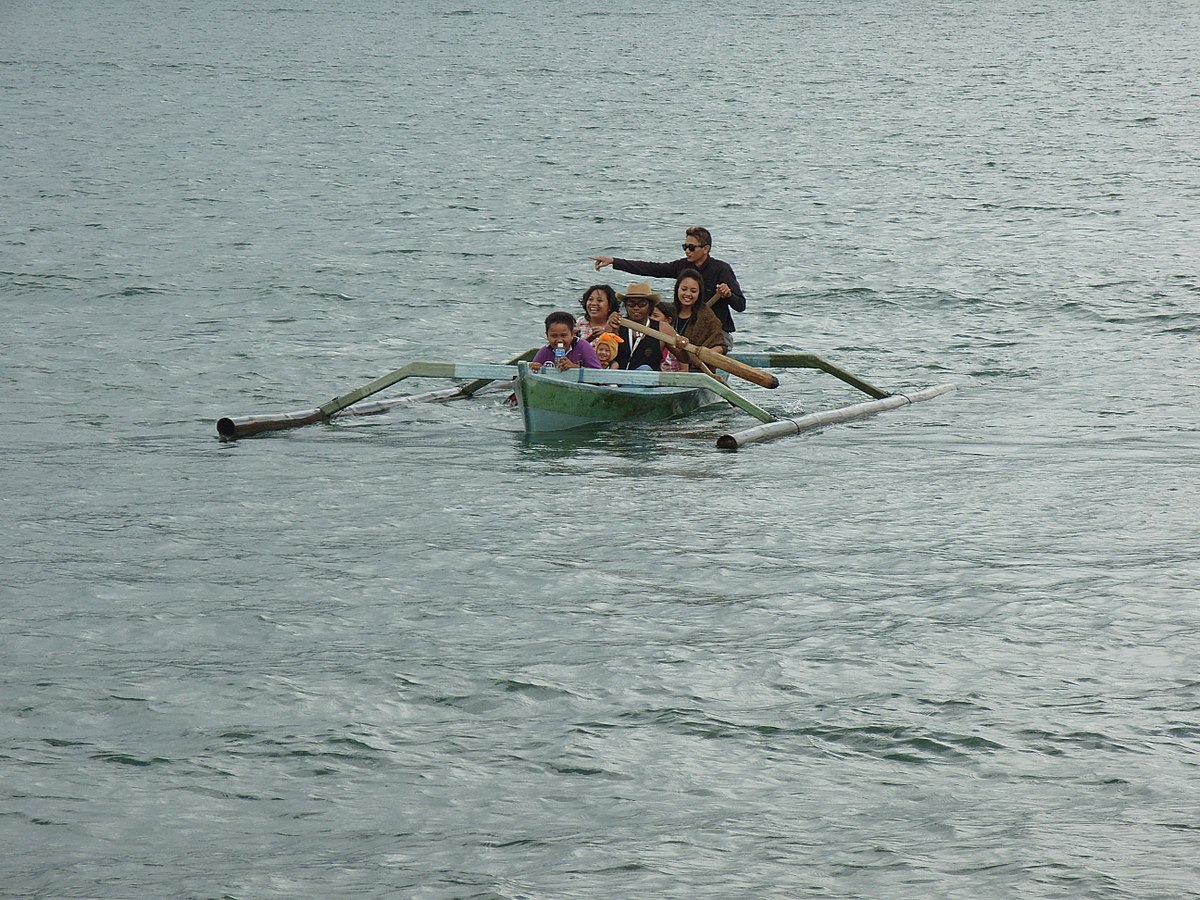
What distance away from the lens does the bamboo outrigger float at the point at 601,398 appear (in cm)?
1516

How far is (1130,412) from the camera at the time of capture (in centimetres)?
1777

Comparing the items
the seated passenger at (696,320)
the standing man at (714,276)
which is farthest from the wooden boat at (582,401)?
the standing man at (714,276)

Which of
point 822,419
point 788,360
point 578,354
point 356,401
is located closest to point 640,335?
point 578,354

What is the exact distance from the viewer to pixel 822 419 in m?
16.5

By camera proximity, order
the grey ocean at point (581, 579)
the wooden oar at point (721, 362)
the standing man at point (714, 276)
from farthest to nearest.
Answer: the standing man at point (714, 276) < the wooden oar at point (721, 362) < the grey ocean at point (581, 579)

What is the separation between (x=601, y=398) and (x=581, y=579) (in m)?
4.28

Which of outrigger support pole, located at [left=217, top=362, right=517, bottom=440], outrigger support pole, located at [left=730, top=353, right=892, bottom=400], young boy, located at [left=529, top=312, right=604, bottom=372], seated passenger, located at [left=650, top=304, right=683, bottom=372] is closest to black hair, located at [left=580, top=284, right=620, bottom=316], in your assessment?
seated passenger, located at [left=650, top=304, right=683, bottom=372]

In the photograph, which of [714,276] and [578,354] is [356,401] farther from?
[714,276]

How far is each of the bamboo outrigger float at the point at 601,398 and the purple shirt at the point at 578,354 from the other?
0.21m

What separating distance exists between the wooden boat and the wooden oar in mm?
400

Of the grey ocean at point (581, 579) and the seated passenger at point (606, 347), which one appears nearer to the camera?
the grey ocean at point (581, 579)

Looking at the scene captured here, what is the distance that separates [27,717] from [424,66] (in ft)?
183

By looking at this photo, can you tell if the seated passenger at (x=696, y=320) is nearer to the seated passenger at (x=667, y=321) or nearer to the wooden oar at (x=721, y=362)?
the seated passenger at (x=667, y=321)

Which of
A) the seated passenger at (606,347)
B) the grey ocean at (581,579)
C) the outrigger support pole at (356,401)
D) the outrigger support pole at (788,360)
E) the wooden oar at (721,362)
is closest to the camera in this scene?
the grey ocean at (581,579)
